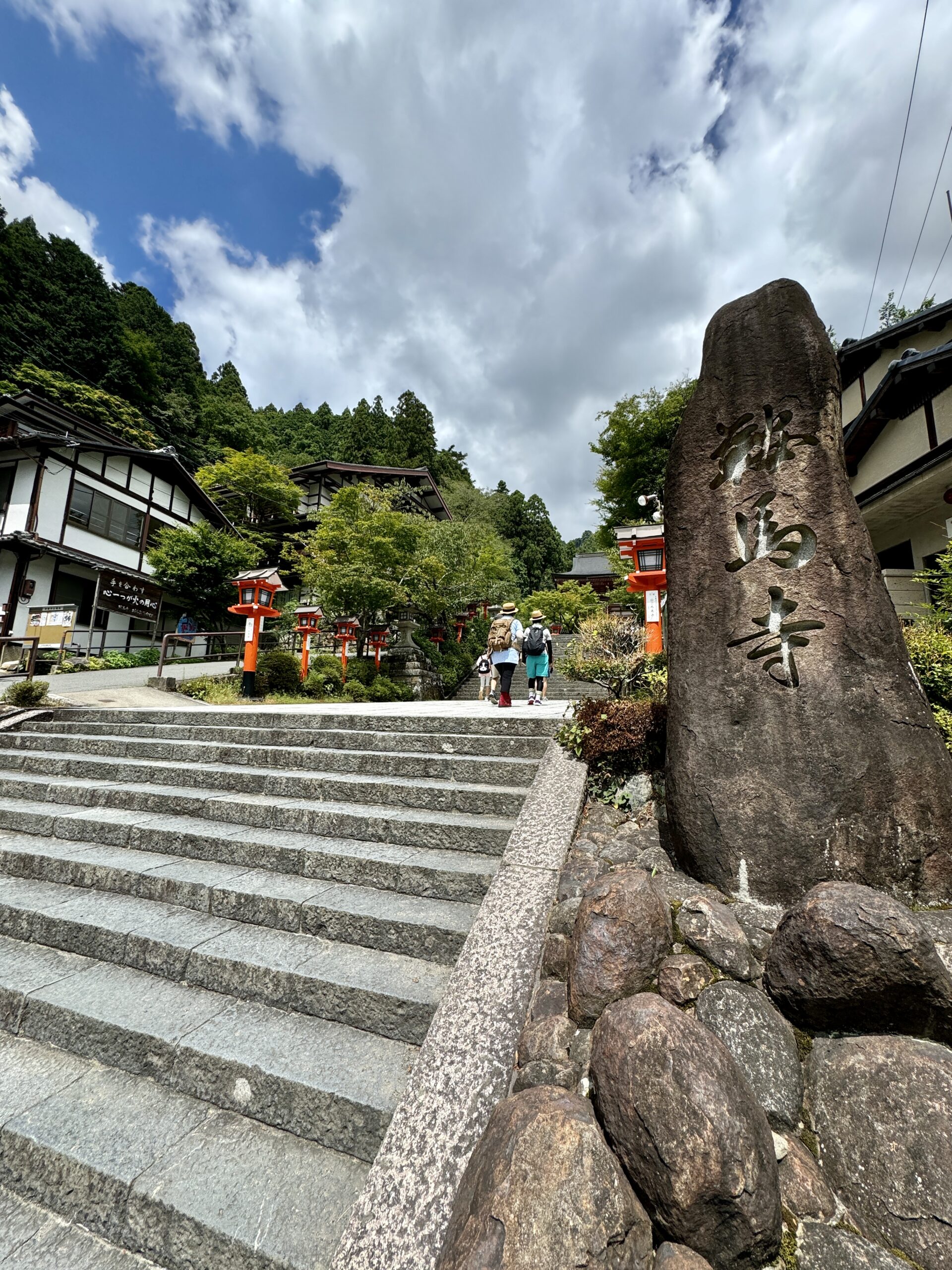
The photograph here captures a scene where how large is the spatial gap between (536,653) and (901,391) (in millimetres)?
9989

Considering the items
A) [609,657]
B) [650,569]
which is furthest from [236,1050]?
[650,569]

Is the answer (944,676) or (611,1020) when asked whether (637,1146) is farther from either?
(944,676)

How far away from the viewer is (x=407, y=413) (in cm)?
4291

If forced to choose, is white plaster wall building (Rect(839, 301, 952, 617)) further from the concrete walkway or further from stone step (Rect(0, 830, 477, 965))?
the concrete walkway

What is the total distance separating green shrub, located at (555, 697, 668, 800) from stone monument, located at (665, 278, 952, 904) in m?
0.76

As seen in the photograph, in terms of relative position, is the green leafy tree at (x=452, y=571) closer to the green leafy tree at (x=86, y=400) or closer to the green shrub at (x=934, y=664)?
the green shrub at (x=934, y=664)

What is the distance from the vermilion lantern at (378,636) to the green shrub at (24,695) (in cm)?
1005

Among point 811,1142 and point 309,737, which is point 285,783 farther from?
point 811,1142

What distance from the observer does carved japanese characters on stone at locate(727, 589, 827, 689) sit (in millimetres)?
2701

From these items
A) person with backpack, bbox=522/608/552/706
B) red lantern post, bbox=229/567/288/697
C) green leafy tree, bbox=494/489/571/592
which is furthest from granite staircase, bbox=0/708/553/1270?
green leafy tree, bbox=494/489/571/592

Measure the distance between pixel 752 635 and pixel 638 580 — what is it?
840cm

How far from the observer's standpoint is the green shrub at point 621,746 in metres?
3.72

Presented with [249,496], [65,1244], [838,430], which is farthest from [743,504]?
[249,496]

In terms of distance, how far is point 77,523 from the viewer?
19.7 meters
